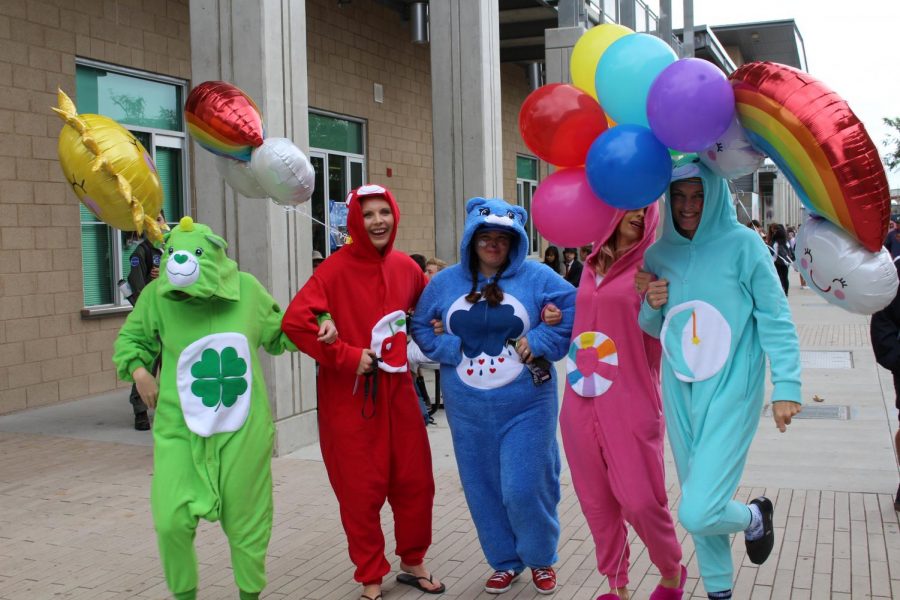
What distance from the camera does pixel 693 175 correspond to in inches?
149

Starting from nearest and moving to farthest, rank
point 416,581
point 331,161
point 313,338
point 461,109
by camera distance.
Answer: point 313,338 < point 416,581 < point 461,109 < point 331,161

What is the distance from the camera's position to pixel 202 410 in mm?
4035

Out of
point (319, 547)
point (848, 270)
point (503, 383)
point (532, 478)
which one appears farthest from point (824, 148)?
point (319, 547)

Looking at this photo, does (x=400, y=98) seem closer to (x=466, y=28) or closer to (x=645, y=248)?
(x=466, y=28)

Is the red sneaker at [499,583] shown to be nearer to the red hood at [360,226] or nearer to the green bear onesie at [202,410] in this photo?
the green bear onesie at [202,410]

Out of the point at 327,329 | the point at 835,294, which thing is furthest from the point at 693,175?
the point at 327,329

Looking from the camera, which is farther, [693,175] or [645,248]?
[645,248]

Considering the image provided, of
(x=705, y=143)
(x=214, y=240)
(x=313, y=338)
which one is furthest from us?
(x=313, y=338)

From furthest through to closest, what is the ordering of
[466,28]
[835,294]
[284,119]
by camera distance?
[466,28] < [284,119] < [835,294]

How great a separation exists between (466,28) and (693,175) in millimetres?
7375

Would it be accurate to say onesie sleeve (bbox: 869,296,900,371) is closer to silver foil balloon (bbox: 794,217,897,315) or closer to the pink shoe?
the pink shoe

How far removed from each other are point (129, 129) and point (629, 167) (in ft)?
27.5

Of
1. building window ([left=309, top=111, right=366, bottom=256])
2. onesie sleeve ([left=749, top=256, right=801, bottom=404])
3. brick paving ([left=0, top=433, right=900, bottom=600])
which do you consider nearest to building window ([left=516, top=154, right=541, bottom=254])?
building window ([left=309, top=111, right=366, bottom=256])

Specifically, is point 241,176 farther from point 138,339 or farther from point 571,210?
point 571,210
